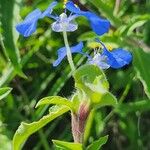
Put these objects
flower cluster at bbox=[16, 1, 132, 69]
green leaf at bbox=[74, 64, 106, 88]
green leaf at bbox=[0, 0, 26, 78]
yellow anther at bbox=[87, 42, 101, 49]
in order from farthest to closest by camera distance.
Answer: yellow anther at bbox=[87, 42, 101, 49] → green leaf at bbox=[0, 0, 26, 78] → flower cluster at bbox=[16, 1, 132, 69] → green leaf at bbox=[74, 64, 106, 88]

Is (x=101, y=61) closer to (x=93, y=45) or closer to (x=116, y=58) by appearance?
(x=116, y=58)

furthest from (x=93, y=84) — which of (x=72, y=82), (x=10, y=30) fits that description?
(x=72, y=82)

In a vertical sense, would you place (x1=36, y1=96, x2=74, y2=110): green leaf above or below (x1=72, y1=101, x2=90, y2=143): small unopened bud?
above

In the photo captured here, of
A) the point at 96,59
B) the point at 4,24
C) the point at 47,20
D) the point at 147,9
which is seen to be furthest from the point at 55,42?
the point at 96,59

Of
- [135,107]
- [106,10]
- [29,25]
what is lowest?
[135,107]

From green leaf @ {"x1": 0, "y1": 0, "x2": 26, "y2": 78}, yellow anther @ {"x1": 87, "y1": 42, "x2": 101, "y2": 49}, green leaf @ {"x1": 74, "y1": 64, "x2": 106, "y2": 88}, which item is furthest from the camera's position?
yellow anther @ {"x1": 87, "y1": 42, "x2": 101, "y2": 49}

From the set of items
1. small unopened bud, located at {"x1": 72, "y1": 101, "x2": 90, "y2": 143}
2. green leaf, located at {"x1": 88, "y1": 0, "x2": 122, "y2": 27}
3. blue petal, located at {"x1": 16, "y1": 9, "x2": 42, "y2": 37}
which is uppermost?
blue petal, located at {"x1": 16, "y1": 9, "x2": 42, "y2": 37}

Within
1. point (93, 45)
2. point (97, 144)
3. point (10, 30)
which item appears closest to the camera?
point (97, 144)

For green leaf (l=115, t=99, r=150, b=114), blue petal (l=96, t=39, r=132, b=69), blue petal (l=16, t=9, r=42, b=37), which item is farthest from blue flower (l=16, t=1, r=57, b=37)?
green leaf (l=115, t=99, r=150, b=114)

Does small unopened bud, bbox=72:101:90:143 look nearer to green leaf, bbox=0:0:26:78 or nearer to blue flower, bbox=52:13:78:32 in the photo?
blue flower, bbox=52:13:78:32
